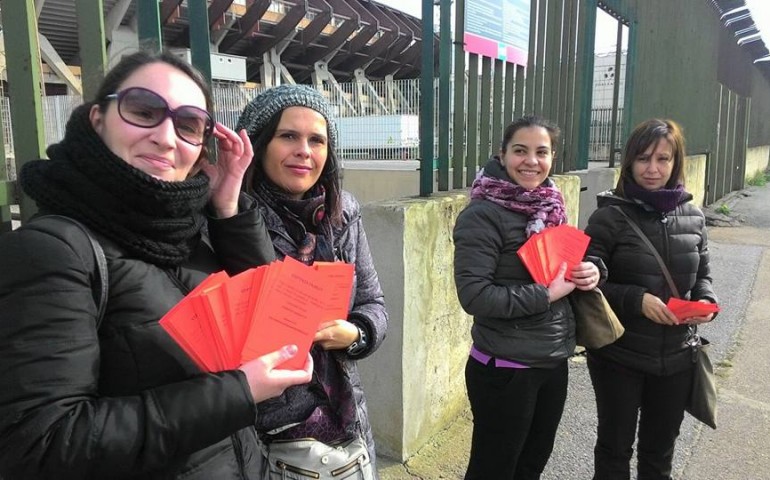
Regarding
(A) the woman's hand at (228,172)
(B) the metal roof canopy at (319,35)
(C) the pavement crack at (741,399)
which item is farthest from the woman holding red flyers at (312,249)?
(B) the metal roof canopy at (319,35)

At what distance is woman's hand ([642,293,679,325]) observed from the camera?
96.1 inches

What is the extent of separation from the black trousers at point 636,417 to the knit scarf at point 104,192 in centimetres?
215

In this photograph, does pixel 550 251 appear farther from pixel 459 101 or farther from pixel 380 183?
pixel 380 183

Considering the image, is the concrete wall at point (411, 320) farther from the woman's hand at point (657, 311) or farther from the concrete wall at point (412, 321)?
the woman's hand at point (657, 311)

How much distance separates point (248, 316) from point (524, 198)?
1.53 metres

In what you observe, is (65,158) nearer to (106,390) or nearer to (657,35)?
(106,390)

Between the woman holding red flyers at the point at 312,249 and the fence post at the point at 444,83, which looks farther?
the fence post at the point at 444,83

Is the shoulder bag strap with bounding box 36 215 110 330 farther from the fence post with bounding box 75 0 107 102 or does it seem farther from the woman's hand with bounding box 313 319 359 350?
the fence post with bounding box 75 0 107 102

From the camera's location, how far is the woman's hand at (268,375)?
1.17 meters

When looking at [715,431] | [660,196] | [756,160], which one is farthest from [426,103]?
[756,160]

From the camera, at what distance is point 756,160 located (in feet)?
86.1

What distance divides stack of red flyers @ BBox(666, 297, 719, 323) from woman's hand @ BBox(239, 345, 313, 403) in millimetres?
1883

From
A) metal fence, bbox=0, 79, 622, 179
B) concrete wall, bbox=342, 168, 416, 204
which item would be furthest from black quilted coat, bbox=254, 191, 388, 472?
metal fence, bbox=0, 79, 622, 179

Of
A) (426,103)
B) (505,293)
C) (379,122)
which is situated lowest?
(505,293)
